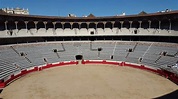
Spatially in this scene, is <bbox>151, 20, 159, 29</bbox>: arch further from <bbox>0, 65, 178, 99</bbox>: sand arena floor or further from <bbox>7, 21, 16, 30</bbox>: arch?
<bbox>7, 21, 16, 30</bbox>: arch

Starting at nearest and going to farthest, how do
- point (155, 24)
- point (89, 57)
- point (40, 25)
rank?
point (89, 57)
point (155, 24)
point (40, 25)

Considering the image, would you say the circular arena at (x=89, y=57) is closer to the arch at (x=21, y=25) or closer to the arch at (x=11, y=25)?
the arch at (x=21, y=25)

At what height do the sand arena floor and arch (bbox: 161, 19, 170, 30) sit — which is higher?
arch (bbox: 161, 19, 170, 30)

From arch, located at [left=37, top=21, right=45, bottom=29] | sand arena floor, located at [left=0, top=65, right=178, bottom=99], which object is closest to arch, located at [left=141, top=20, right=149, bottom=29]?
sand arena floor, located at [left=0, top=65, right=178, bottom=99]

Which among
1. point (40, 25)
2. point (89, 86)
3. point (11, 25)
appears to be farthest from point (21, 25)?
point (89, 86)

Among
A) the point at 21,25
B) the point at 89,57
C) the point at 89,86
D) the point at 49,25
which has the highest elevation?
the point at 49,25

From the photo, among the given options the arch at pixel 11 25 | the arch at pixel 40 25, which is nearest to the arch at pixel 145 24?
the arch at pixel 40 25

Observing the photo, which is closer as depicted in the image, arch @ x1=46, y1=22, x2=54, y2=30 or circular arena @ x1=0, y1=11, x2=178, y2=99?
circular arena @ x1=0, y1=11, x2=178, y2=99

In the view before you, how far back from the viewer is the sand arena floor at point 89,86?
924 inches

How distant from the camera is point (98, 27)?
193 ft

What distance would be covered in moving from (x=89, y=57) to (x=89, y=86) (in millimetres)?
20584

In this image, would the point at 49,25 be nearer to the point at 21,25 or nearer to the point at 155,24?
the point at 21,25

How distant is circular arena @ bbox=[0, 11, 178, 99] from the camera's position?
25.8m

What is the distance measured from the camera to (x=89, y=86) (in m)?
27.2
